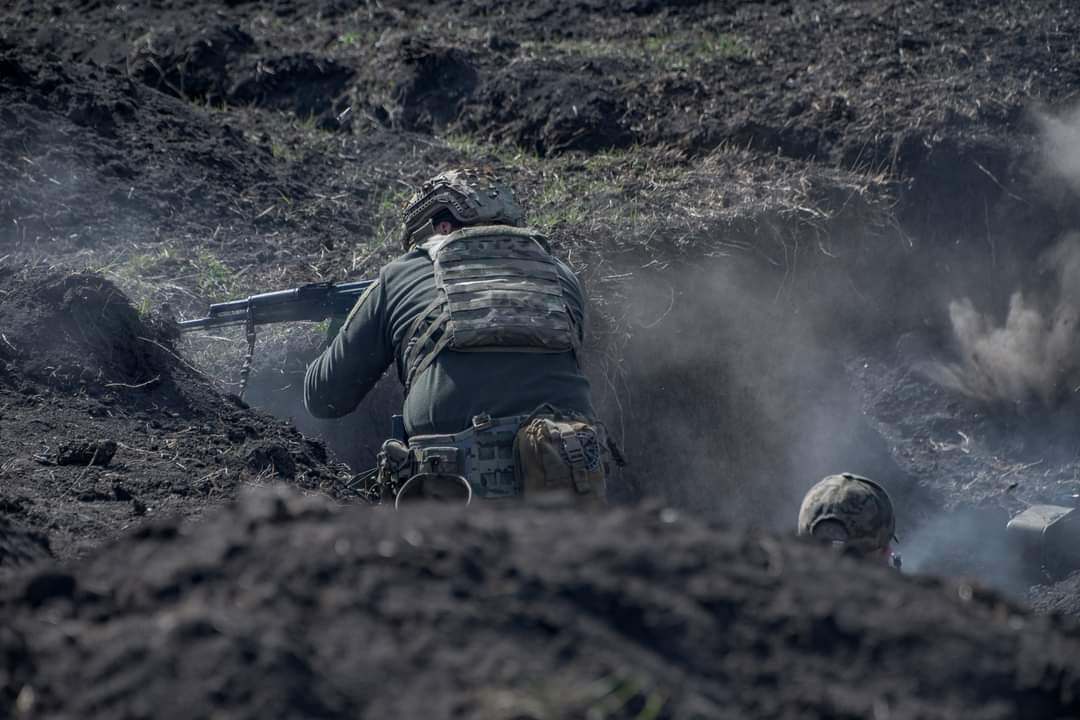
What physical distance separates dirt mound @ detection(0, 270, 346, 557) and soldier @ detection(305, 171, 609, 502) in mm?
513

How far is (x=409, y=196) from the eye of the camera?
7.91 m

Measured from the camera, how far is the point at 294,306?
571 cm

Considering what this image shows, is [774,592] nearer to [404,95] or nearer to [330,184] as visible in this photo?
[330,184]

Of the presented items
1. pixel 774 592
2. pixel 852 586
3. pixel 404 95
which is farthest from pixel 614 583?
pixel 404 95

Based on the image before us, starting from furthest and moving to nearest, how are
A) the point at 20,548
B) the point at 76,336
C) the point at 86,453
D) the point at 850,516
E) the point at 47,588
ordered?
1. the point at 76,336
2. the point at 86,453
3. the point at 850,516
4. the point at 20,548
5. the point at 47,588

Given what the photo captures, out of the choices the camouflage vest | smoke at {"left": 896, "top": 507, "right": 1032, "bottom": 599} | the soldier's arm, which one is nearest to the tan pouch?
the camouflage vest

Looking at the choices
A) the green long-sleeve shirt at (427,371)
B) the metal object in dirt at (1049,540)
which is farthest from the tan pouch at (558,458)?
the metal object in dirt at (1049,540)

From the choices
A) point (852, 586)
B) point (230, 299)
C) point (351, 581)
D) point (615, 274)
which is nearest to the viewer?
point (351, 581)

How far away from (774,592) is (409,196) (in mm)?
5895

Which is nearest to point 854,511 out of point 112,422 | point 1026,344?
point 112,422

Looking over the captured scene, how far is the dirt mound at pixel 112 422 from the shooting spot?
4734mm

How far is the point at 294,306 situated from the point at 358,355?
792 mm

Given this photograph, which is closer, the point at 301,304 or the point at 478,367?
the point at 478,367

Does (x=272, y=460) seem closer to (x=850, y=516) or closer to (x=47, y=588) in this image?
(x=850, y=516)
